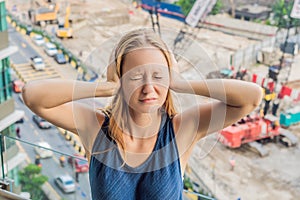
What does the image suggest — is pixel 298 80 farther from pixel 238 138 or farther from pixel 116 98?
pixel 116 98

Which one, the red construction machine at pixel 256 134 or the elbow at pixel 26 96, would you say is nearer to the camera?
the elbow at pixel 26 96

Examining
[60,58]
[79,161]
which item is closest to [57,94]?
[79,161]

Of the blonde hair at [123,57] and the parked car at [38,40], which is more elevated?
the blonde hair at [123,57]

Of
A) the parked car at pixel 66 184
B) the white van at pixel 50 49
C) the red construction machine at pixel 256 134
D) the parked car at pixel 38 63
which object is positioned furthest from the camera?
the white van at pixel 50 49

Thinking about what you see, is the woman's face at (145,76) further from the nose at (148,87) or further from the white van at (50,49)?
the white van at (50,49)

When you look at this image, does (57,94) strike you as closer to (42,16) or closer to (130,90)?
(130,90)

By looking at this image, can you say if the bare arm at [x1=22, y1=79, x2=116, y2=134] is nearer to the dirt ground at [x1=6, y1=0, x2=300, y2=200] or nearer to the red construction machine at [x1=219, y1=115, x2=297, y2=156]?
the dirt ground at [x1=6, y1=0, x2=300, y2=200]

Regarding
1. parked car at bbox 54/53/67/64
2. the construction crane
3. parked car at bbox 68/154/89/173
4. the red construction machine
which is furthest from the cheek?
the construction crane

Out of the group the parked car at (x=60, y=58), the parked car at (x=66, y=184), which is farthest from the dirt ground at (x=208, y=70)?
the parked car at (x=66, y=184)

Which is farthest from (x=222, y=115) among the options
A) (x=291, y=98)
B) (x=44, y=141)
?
(x=291, y=98)
